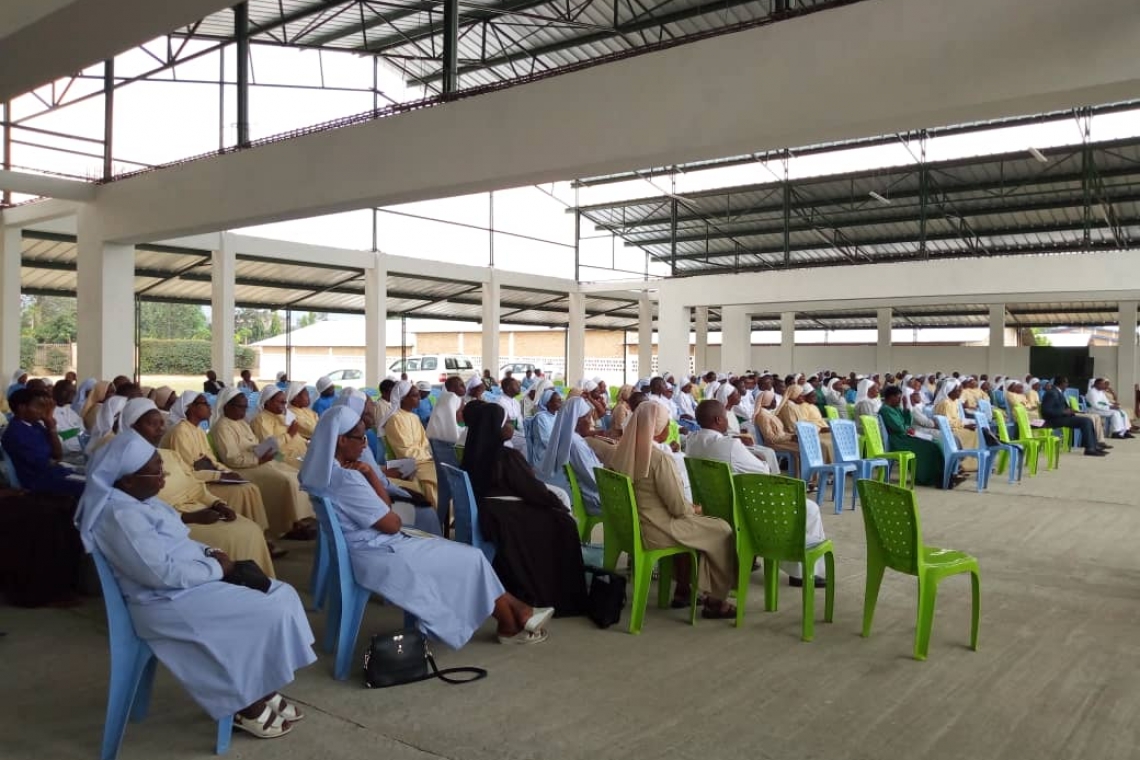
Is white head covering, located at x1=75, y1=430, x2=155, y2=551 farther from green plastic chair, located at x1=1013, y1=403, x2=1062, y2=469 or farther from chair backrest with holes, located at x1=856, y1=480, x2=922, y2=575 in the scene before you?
green plastic chair, located at x1=1013, y1=403, x2=1062, y2=469

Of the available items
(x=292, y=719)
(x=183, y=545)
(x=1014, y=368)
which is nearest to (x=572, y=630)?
(x=292, y=719)

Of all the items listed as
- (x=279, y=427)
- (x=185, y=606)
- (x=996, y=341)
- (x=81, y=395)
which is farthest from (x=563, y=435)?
(x=996, y=341)

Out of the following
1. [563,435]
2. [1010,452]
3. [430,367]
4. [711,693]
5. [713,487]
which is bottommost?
[711,693]

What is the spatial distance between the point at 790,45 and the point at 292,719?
6031 mm

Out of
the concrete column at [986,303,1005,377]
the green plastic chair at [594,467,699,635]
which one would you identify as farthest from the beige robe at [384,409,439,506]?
the concrete column at [986,303,1005,377]

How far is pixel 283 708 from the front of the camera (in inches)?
123

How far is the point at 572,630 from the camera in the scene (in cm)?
429

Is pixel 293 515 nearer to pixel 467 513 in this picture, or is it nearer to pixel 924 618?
pixel 467 513

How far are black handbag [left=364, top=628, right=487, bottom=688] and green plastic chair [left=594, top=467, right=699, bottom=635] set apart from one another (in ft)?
3.15

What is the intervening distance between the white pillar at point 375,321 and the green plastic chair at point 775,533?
13415 millimetres

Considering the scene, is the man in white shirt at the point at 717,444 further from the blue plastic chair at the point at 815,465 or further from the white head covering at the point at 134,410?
the white head covering at the point at 134,410

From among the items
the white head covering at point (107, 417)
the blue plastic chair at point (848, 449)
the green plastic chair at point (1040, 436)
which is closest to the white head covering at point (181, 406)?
the white head covering at point (107, 417)

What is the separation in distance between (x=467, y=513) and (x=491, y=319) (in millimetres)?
15799

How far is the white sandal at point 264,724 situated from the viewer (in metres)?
3.05
